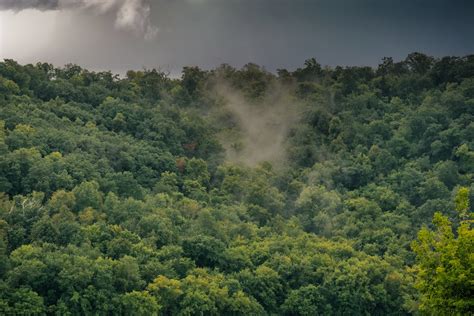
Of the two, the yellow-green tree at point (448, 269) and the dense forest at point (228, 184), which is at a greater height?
the dense forest at point (228, 184)

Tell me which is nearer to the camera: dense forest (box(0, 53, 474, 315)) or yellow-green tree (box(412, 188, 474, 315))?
yellow-green tree (box(412, 188, 474, 315))

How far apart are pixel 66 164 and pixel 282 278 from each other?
14.7 m

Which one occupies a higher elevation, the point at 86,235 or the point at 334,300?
the point at 86,235

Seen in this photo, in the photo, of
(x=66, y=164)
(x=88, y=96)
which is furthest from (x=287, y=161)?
(x=66, y=164)

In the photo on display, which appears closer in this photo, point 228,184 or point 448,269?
point 448,269

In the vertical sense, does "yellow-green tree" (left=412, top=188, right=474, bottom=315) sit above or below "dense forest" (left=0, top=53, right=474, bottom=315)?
below

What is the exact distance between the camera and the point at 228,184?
66625mm

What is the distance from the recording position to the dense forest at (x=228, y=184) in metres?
50.1

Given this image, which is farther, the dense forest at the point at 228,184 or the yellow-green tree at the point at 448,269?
the dense forest at the point at 228,184

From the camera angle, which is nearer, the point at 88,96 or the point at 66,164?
the point at 66,164

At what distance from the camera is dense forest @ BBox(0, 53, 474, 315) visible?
164 feet

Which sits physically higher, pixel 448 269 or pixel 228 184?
pixel 228 184

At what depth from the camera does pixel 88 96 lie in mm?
72188

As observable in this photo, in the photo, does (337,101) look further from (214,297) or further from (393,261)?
(214,297)
